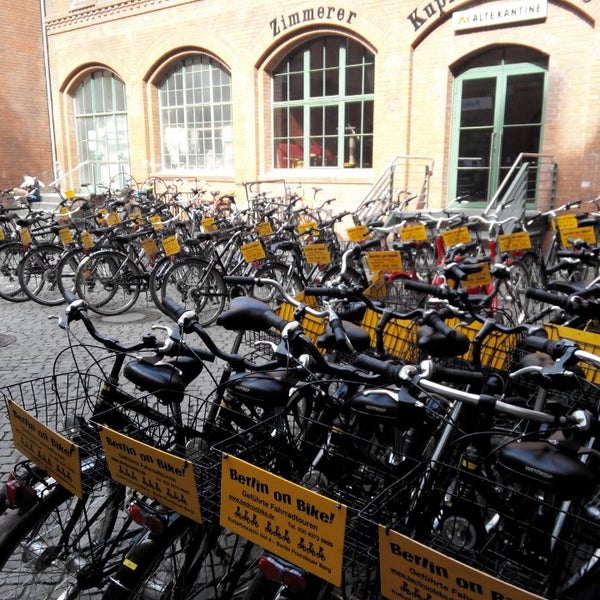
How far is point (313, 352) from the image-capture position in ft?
6.21

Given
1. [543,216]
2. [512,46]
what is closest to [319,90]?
[512,46]

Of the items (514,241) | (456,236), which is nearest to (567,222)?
(514,241)

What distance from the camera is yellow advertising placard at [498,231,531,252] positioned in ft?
17.4

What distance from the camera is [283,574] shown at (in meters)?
1.57

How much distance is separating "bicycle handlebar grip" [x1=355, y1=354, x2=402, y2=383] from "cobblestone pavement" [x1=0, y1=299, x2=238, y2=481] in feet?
8.85

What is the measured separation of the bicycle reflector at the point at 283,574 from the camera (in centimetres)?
156

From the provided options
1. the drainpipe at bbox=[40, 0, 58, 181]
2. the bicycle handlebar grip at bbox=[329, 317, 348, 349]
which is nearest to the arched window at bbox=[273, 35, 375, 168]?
the drainpipe at bbox=[40, 0, 58, 181]

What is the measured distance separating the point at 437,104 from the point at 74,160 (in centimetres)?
1120

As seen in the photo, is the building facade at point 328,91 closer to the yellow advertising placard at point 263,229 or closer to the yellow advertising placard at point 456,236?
the yellow advertising placard at point 456,236

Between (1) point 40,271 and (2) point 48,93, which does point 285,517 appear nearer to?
(1) point 40,271

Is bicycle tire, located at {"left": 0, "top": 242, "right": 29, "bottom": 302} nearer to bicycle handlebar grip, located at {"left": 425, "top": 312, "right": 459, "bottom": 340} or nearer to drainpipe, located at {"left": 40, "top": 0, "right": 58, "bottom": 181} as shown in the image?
bicycle handlebar grip, located at {"left": 425, "top": 312, "right": 459, "bottom": 340}

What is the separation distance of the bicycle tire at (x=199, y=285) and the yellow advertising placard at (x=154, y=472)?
4.44 m

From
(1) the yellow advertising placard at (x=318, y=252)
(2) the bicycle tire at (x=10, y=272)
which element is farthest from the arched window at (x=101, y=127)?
(1) the yellow advertising placard at (x=318, y=252)

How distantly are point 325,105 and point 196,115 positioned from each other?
11.9 ft
